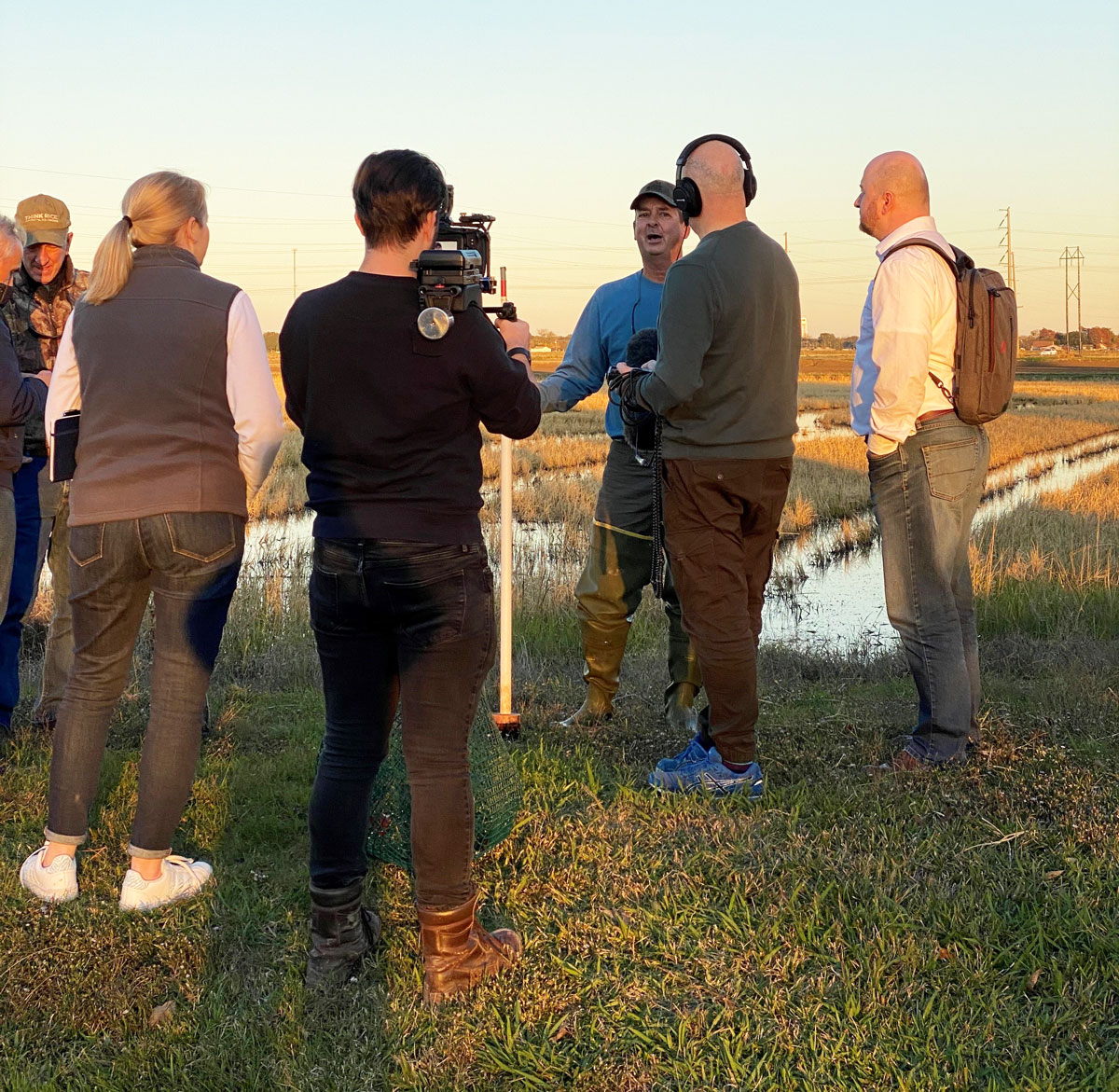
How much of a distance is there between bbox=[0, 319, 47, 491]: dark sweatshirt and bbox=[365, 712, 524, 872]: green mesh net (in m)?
1.86

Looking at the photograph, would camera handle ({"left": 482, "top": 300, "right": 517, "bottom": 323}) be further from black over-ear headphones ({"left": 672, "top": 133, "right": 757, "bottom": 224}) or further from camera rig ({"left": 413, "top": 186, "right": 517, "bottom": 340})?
black over-ear headphones ({"left": 672, "top": 133, "right": 757, "bottom": 224})

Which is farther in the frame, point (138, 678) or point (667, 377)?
point (138, 678)

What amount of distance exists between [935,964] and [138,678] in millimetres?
4607

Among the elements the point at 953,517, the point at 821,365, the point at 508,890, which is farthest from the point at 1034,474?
the point at 821,365

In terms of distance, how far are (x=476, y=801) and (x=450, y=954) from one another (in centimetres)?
78

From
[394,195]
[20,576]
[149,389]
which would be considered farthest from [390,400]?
[20,576]

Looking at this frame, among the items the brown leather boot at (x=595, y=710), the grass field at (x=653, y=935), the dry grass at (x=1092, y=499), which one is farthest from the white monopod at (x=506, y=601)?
the dry grass at (x=1092, y=499)

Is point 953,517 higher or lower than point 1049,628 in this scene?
higher

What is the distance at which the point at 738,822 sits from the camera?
12.7 feet

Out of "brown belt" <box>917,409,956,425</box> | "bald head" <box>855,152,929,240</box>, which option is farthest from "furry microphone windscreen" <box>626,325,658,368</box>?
"brown belt" <box>917,409,956,425</box>

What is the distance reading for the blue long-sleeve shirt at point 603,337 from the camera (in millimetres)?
5285

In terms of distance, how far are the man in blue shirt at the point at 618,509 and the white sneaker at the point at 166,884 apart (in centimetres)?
203

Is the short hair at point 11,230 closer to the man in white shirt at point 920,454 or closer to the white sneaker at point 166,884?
the white sneaker at point 166,884

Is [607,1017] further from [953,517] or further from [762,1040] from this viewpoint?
[953,517]
